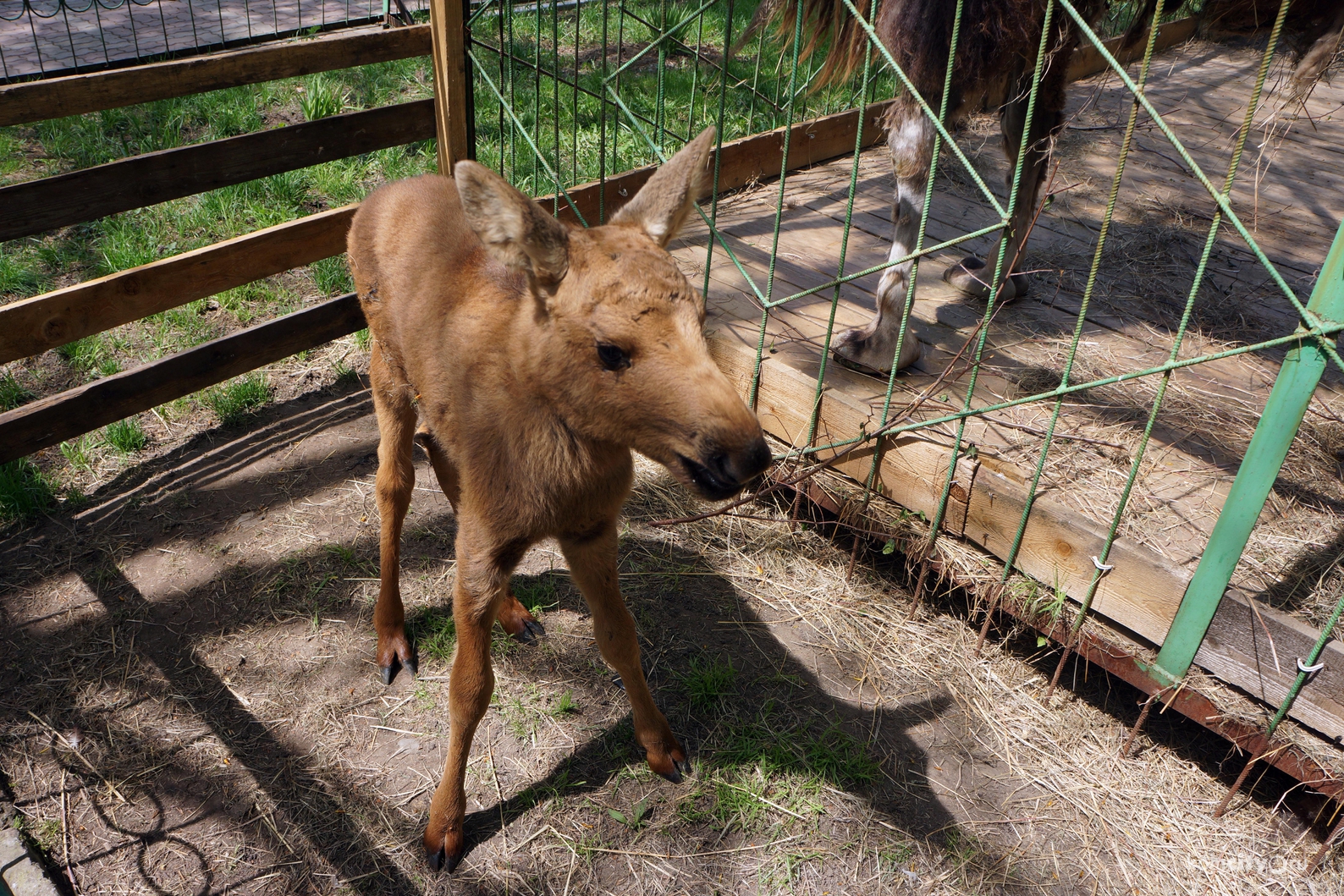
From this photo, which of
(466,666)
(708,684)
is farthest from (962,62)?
(466,666)

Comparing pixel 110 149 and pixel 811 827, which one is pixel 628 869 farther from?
pixel 110 149

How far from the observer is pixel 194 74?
4918mm

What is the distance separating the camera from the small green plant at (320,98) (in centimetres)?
737

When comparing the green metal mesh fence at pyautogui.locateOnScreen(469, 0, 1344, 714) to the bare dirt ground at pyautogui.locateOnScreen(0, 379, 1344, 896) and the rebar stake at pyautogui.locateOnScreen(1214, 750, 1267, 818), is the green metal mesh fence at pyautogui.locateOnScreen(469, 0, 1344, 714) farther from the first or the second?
the bare dirt ground at pyautogui.locateOnScreen(0, 379, 1344, 896)

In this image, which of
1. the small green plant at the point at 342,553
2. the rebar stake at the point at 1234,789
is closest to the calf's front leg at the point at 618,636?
the small green plant at the point at 342,553

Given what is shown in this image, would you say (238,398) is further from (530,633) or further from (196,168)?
(530,633)

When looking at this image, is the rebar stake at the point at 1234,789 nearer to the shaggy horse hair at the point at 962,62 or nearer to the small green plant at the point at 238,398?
the shaggy horse hair at the point at 962,62

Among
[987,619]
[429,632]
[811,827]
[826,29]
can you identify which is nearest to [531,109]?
[826,29]

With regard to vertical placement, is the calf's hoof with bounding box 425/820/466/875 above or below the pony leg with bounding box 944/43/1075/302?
below

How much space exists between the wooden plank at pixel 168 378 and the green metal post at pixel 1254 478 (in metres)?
4.64

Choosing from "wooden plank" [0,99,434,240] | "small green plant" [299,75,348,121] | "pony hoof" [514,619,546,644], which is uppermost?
"wooden plank" [0,99,434,240]

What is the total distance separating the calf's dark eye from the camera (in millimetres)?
2514

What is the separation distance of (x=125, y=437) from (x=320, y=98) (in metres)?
3.71

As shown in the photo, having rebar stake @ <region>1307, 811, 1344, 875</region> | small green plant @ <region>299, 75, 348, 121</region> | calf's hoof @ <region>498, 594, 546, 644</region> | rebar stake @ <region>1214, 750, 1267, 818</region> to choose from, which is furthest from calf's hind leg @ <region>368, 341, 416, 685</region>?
small green plant @ <region>299, 75, 348, 121</region>
